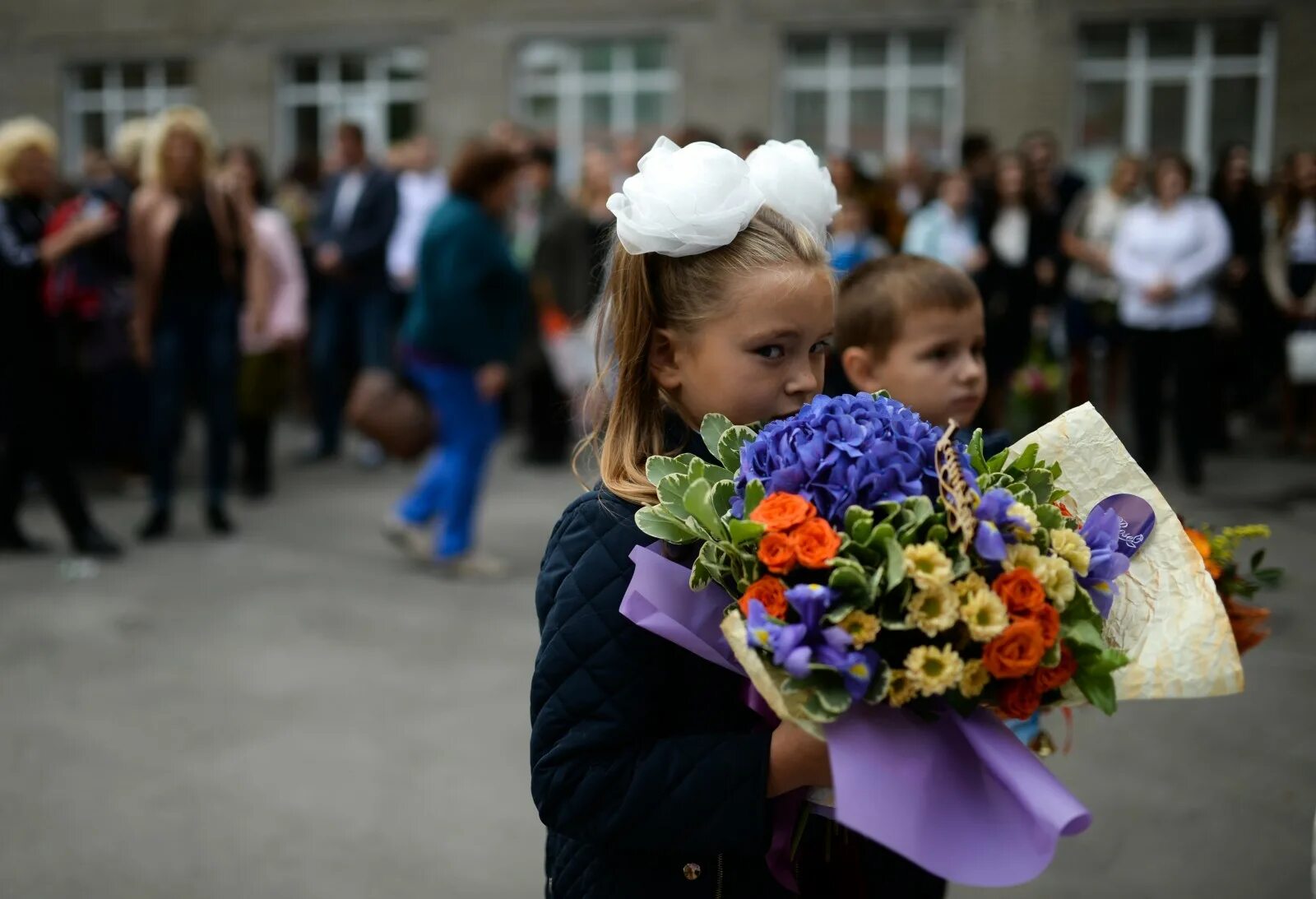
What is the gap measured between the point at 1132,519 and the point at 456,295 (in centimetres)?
529

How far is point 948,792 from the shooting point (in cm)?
163

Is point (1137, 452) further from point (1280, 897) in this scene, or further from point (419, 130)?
point (419, 130)

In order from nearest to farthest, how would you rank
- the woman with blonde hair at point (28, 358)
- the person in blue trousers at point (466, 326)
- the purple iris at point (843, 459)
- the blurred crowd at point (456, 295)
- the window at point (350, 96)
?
the purple iris at point (843, 459)
the person in blue trousers at point (466, 326)
the blurred crowd at point (456, 295)
the woman with blonde hair at point (28, 358)
the window at point (350, 96)

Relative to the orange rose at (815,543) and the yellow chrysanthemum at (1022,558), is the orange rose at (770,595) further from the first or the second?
the yellow chrysanthemum at (1022,558)

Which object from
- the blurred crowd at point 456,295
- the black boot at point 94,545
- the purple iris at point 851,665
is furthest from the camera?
the black boot at point 94,545

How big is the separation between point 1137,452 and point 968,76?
26.2 ft

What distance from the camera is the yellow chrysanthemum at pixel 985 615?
5.10ft

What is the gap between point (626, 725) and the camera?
1838mm

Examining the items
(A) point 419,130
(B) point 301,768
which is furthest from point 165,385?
(A) point 419,130

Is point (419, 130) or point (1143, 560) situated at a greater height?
point (419, 130)

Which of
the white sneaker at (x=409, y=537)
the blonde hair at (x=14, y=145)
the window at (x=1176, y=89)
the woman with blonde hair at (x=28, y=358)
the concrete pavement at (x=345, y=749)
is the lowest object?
the concrete pavement at (x=345, y=749)

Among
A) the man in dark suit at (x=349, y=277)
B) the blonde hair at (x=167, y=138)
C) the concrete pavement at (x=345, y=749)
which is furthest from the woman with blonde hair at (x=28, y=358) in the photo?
the man in dark suit at (x=349, y=277)

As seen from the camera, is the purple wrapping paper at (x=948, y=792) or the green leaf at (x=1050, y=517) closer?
the purple wrapping paper at (x=948, y=792)

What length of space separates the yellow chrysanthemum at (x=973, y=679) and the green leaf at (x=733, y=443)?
0.40 m
